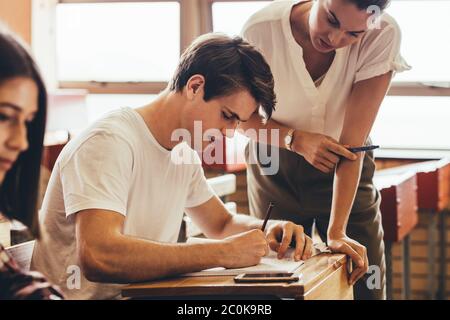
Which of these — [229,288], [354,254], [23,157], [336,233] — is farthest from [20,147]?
[336,233]

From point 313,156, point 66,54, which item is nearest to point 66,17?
point 66,54

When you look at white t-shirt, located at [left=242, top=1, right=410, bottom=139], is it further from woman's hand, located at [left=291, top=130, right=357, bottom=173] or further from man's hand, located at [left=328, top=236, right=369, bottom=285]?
man's hand, located at [left=328, top=236, right=369, bottom=285]

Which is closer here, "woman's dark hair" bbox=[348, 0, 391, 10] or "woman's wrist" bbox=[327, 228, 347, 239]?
"woman's dark hair" bbox=[348, 0, 391, 10]

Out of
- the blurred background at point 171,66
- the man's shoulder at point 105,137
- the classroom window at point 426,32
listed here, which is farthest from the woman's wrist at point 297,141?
the classroom window at point 426,32

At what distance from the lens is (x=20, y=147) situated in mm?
869

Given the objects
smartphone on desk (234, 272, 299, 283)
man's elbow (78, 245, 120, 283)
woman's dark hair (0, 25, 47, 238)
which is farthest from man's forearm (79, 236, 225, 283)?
woman's dark hair (0, 25, 47, 238)

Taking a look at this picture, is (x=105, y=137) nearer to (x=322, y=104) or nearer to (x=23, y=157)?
(x=23, y=157)

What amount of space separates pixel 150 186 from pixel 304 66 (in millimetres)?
535

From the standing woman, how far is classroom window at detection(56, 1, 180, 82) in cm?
232

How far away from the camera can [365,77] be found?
1.81 meters

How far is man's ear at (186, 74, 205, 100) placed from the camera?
154 cm

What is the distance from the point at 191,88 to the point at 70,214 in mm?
379

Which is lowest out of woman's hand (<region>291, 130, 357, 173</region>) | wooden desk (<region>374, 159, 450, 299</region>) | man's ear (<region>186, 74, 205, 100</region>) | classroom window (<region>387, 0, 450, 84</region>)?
wooden desk (<region>374, 159, 450, 299</region>)
